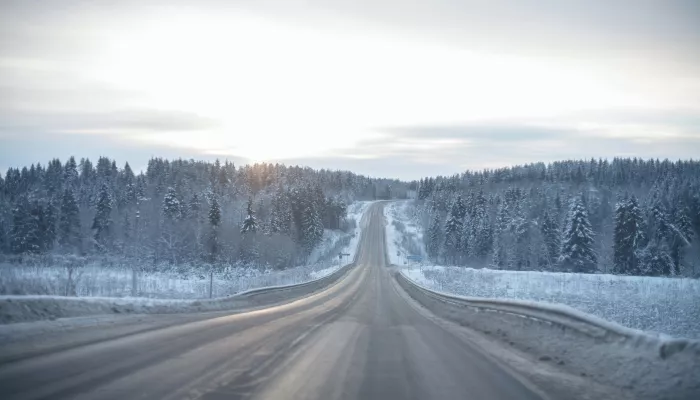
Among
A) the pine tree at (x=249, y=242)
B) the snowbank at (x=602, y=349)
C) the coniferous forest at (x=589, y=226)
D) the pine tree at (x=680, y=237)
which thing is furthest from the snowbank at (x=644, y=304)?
the pine tree at (x=249, y=242)

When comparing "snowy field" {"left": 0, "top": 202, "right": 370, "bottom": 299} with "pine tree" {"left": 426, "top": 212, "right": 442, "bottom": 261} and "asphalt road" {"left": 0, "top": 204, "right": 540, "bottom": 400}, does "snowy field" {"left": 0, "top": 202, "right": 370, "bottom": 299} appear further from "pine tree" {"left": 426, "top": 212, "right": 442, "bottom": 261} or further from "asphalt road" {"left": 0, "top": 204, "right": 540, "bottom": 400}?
"pine tree" {"left": 426, "top": 212, "right": 442, "bottom": 261}

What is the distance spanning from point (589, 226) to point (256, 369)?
230 feet

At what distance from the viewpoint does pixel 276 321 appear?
17.7 meters

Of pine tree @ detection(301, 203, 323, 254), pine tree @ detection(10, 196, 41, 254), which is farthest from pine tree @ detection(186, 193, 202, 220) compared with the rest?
pine tree @ detection(10, 196, 41, 254)

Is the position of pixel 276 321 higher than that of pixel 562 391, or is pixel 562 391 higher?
pixel 562 391

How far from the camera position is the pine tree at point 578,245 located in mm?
68188

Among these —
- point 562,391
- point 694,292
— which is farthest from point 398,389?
point 694,292

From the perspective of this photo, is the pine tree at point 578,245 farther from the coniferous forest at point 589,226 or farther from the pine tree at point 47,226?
the pine tree at point 47,226

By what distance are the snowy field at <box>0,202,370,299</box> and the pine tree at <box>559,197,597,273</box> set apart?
3350 centimetres

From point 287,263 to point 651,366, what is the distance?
93315mm

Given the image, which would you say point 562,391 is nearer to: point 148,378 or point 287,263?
point 148,378

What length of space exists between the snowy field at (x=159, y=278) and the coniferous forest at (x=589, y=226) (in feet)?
96.2

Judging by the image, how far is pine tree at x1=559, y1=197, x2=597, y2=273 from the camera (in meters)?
68.2

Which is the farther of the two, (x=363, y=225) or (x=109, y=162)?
(x=363, y=225)
